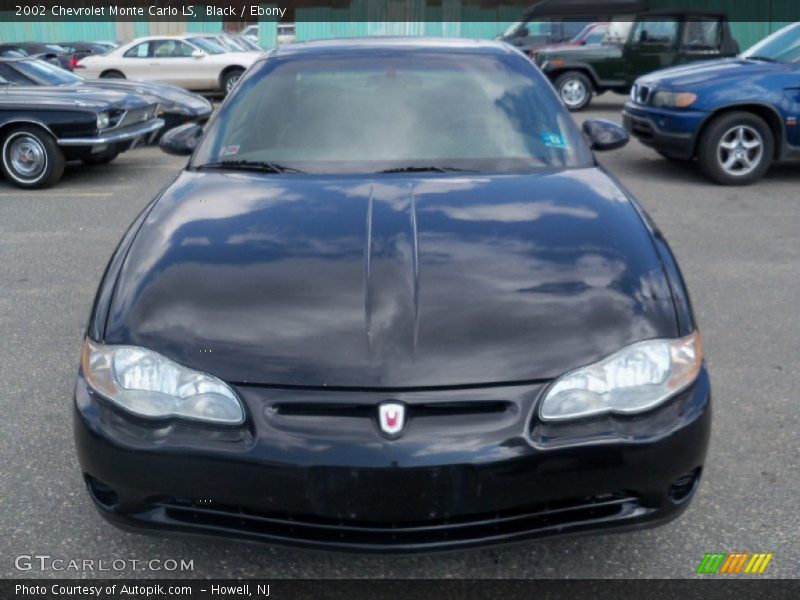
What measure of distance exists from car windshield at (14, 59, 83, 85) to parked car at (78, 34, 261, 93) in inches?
299

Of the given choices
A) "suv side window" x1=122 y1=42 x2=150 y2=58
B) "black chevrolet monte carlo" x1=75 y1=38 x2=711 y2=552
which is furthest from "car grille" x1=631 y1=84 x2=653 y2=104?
"suv side window" x1=122 y1=42 x2=150 y2=58

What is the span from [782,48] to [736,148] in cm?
129

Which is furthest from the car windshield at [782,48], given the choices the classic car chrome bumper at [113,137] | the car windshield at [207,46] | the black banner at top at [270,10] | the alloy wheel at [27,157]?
the black banner at top at [270,10]

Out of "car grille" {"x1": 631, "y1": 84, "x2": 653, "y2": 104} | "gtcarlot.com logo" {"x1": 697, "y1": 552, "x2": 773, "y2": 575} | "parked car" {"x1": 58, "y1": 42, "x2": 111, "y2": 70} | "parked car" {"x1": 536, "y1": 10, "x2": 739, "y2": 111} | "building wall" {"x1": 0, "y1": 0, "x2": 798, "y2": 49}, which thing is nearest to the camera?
"gtcarlot.com logo" {"x1": 697, "y1": 552, "x2": 773, "y2": 575}

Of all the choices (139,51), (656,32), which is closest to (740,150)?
(656,32)

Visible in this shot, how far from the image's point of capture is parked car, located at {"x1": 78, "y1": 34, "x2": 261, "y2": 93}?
18.0 metres

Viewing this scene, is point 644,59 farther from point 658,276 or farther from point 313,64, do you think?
point 658,276

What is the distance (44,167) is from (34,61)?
6.63 ft

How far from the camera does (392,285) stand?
2619 mm

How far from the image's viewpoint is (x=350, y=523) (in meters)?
2.36

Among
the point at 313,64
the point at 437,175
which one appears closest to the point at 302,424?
the point at 437,175

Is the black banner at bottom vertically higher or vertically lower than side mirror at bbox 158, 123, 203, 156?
lower

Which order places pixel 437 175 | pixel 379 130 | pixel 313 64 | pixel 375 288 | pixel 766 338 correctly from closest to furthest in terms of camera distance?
pixel 375 288 < pixel 437 175 < pixel 379 130 < pixel 313 64 < pixel 766 338

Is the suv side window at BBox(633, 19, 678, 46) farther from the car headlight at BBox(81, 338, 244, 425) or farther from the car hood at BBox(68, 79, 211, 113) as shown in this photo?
the car headlight at BBox(81, 338, 244, 425)
